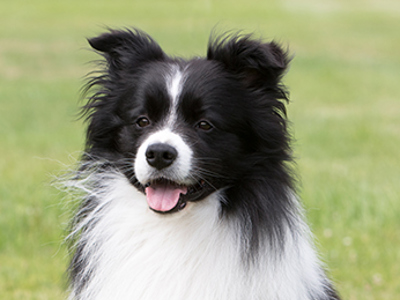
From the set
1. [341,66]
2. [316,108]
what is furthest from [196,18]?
[316,108]

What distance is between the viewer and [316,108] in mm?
14891

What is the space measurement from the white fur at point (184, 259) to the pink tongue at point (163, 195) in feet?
0.30

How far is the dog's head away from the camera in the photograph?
149 inches

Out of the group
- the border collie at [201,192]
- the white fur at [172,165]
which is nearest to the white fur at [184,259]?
the border collie at [201,192]

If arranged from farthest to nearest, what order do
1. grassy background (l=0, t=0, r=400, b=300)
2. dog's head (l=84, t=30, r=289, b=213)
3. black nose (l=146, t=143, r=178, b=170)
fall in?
grassy background (l=0, t=0, r=400, b=300)
dog's head (l=84, t=30, r=289, b=213)
black nose (l=146, t=143, r=178, b=170)

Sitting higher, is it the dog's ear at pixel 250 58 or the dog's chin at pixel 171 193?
the dog's ear at pixel 250 58

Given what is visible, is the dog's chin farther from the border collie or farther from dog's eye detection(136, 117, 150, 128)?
dog's eye detection(136, 117, 150, 128)

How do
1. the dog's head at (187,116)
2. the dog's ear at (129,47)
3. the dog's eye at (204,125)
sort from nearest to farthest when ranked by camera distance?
the dog's head at (187,116)
the dog's eye at (204,125)
the dog's ear at (129,47)

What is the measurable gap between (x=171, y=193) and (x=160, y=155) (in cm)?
35

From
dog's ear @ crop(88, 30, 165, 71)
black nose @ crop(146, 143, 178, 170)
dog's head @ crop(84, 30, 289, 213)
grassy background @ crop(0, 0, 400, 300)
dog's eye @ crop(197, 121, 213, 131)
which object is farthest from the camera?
grassy background @ crop(0, 0, 400, 300)

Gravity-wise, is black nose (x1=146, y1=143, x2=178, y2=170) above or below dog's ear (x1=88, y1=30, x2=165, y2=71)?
below

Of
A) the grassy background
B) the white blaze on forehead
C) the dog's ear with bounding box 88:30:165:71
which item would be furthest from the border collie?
the grassy background

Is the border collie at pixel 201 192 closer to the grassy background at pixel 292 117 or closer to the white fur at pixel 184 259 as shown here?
the white fur at pixel 184 259

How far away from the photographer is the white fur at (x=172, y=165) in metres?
3.66
